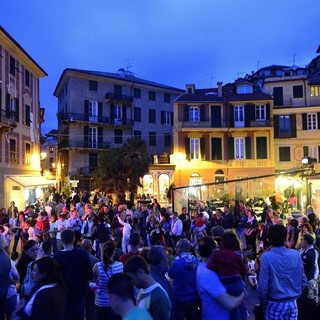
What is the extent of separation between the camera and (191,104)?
36531 mm

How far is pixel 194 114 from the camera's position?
3675cm

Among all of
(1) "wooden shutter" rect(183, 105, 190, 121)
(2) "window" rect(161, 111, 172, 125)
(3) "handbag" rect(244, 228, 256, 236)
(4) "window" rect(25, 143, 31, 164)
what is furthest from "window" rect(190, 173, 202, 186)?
(3) "handbag" rect(244, 228, 256, 236)

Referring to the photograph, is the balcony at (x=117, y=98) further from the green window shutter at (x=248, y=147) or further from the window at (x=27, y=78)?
the green window shutter at (x=248, y=147)

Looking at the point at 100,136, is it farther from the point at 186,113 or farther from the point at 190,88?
the point at 190,88

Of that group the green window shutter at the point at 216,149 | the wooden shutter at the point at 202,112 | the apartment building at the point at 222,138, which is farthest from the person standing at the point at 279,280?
the wooden shutter at the point at 202,112

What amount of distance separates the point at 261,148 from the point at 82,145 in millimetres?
17906

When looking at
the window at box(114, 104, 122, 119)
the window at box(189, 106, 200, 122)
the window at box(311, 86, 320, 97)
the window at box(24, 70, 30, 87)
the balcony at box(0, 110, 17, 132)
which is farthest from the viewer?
the window at box(114, 104, 122, 119)

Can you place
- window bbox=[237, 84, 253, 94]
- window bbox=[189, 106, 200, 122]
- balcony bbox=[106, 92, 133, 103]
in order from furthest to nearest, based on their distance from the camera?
balcony bbox=[106, 92, 133, 103], window bbox=[237, 84, 253, 94], window bbox=[189, 106, 200, 122]

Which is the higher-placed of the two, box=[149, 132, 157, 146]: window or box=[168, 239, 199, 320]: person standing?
box=[149, 132, 157, 146]: window

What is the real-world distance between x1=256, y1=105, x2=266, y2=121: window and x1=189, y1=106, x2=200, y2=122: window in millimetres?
5636

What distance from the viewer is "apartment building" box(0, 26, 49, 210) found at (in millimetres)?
23953

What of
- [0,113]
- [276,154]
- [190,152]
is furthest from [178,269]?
[276,154]

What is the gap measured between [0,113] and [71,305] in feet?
66.7

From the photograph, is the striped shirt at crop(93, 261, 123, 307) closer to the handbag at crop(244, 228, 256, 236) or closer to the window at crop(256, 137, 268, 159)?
the handbag at crop(244, 228, 256, 236)
